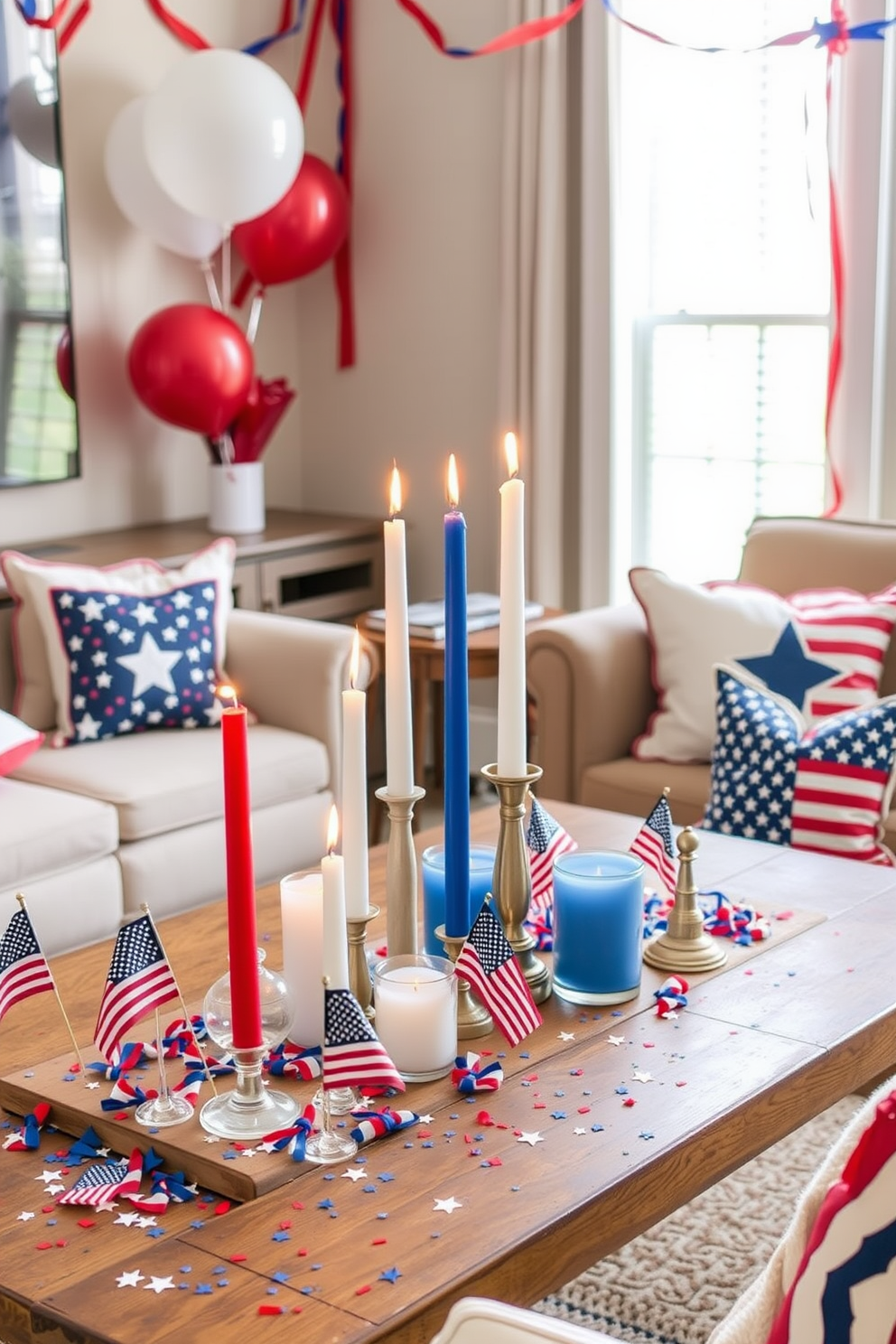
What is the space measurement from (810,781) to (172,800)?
1190 millimetres

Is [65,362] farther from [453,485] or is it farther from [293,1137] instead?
[293,1137]

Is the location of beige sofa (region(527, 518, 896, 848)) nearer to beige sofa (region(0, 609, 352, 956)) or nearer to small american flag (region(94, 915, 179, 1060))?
beige sofa (region(0, 609, 352, 956))

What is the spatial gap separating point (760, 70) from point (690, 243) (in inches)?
17.3

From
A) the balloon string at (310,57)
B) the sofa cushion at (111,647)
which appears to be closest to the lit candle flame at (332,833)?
the sofa cushion at (111,647)

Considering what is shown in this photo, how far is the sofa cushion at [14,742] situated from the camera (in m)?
2.97

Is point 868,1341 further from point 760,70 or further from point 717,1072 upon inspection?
point 760,70

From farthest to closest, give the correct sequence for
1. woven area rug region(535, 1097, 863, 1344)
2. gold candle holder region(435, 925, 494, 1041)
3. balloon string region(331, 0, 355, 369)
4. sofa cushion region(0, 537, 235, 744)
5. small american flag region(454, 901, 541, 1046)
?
1. balloon string region(331, 0, 355, 369)
2. sofa cushion region(0, 537, 235, 744)
3. woven area rug region(535, 1097, 863, 1344)
4. gold candle holder region(435, 925, 494, 1041)
5. small american flag region(454, 901, 541, 1046)

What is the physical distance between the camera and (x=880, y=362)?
3654 mm

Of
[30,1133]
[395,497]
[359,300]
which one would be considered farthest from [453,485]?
[359,300]

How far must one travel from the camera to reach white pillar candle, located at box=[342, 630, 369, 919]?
1403 millimetres

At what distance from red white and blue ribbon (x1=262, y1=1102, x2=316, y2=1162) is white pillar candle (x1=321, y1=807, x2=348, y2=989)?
0.14 meters

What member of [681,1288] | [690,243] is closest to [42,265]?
[690,243]

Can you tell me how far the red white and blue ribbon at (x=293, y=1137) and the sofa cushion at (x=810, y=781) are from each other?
146 cm

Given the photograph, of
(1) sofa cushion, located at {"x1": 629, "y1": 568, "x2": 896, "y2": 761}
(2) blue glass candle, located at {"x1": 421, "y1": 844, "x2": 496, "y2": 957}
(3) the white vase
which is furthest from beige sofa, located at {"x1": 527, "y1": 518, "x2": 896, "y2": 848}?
(2) blue glass candle, located at {"x1": 421, "y1": 844, "x2": 496, "y2": 957}
